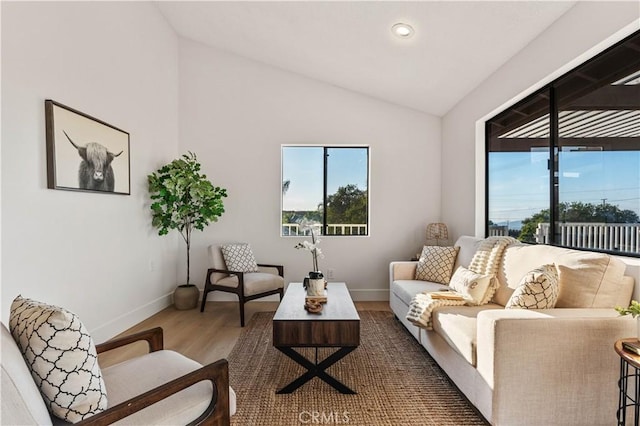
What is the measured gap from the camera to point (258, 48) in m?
4.31

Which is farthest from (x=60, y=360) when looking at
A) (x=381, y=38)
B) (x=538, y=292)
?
(x=381, y=38)

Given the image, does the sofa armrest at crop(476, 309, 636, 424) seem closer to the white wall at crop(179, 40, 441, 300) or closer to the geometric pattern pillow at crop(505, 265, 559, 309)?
the geometric pattern pillow at crop(505, 265, 559, 309)

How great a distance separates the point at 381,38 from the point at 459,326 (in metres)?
2.65

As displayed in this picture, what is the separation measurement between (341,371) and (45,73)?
3.08 m

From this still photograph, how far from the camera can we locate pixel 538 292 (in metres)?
2.03

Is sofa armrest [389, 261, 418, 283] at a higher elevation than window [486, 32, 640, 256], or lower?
lower

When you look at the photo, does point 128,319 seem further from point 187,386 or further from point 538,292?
point 538,292

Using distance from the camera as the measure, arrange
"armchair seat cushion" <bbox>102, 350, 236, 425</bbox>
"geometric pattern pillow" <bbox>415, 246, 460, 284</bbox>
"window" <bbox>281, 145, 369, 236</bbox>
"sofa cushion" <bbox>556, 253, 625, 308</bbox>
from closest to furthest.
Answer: "armchair seat cushion" <bbox>102, 350, 236, 425</bbox>, "sofa cushion" <bbox>556, 253, 625, 308</bbox>, "geometric pattern pillow" <bbox>415, 246, 460, 284</bbox>, "window" <bbox>281, 145, 369, 236</bbox>

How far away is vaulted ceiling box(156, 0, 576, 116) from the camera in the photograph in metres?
2.71

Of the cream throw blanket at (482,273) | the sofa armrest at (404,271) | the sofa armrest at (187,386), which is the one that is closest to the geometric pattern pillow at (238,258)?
the sofa armrest at (404,271)

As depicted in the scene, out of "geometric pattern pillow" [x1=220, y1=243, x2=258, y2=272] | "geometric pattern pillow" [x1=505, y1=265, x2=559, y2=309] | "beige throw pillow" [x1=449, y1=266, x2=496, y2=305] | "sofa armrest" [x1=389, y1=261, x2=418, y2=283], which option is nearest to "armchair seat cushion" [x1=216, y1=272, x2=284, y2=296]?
"geometric pattern pillow" [x1=220, y1=243, x2=258, y2=272]

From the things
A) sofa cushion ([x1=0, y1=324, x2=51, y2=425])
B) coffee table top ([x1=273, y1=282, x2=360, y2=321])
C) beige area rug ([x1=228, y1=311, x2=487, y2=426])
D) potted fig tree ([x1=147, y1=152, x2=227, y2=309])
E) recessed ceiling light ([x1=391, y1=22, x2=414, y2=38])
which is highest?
recessed ceiling light ([x1=391, y1=22, x2=414, y2=38])

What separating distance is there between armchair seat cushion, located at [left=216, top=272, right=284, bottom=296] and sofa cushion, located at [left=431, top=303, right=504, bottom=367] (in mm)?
1986

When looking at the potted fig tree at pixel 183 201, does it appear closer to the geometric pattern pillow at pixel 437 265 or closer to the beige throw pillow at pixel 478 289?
the geometric pattern pillow at pixel 437 265
